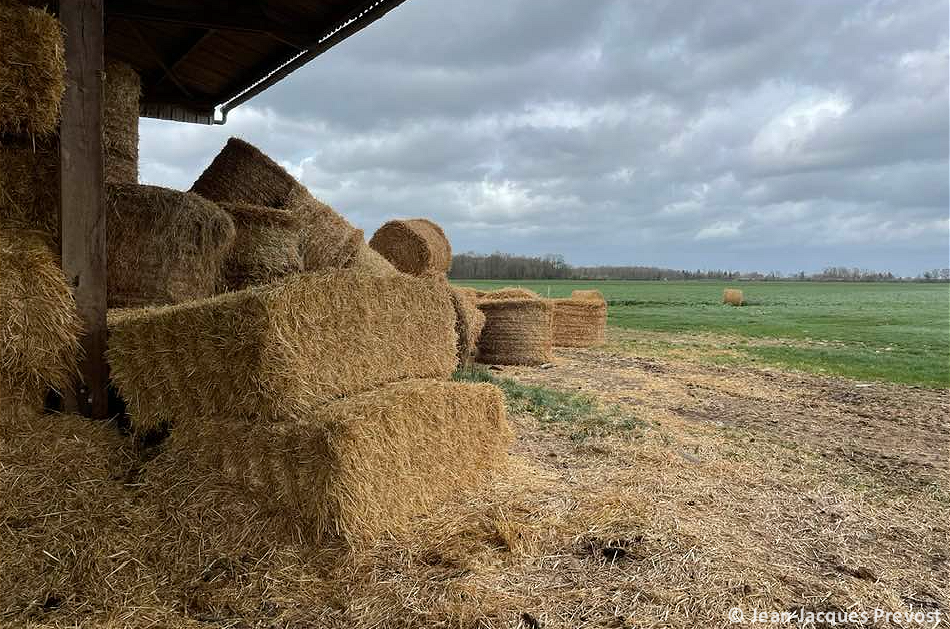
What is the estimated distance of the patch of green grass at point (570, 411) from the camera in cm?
733

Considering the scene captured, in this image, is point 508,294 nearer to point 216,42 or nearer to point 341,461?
point 216,42

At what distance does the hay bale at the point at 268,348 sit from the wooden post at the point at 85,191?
0.68 ft

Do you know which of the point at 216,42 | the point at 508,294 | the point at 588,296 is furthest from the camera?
the point at 588,296

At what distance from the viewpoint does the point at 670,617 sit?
130 inches

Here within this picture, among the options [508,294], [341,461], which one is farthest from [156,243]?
[508,294]

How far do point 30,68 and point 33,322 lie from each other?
5.27 feet

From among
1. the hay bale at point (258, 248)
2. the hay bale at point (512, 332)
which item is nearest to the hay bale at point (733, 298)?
the hay bale at point (512, 332)

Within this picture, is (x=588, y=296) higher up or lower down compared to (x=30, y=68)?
lower down

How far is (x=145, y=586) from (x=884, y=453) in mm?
7222

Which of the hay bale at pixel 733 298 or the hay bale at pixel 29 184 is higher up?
the hay bale at pixel 29 184

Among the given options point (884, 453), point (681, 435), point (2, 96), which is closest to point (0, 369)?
point (2, 96)

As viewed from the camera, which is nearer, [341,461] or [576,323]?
[341,461]

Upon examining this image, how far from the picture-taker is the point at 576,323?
17.8 meters

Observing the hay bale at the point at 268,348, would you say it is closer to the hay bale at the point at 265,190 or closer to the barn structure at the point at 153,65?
the barn structure at the point at 153,65
